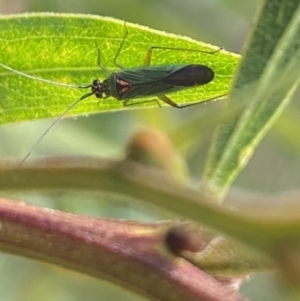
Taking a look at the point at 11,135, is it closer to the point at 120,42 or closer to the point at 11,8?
the point at 11,8

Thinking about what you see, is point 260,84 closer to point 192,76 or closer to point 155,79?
point 192,76

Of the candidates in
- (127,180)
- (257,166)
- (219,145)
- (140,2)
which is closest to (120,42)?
(219,145)

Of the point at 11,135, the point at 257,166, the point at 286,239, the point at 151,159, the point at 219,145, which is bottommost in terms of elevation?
the point at 286,239

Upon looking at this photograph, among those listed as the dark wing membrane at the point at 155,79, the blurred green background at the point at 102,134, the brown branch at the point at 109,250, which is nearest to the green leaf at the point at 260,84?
the brown branch at the point at 109,250

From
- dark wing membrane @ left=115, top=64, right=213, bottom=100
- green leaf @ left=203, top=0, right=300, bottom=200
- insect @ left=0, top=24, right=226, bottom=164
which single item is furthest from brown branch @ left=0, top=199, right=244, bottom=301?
dark wing membrane @ left=115, top=64, right=213, bottom=100

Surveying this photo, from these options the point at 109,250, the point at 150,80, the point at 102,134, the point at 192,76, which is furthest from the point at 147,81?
the point at 102,134

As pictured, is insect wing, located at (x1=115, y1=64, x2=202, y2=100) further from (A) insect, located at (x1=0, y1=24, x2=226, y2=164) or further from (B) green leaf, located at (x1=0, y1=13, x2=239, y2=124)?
(B) green leaf, located at (x1=0, y1=13, x2=239, y2=124)
